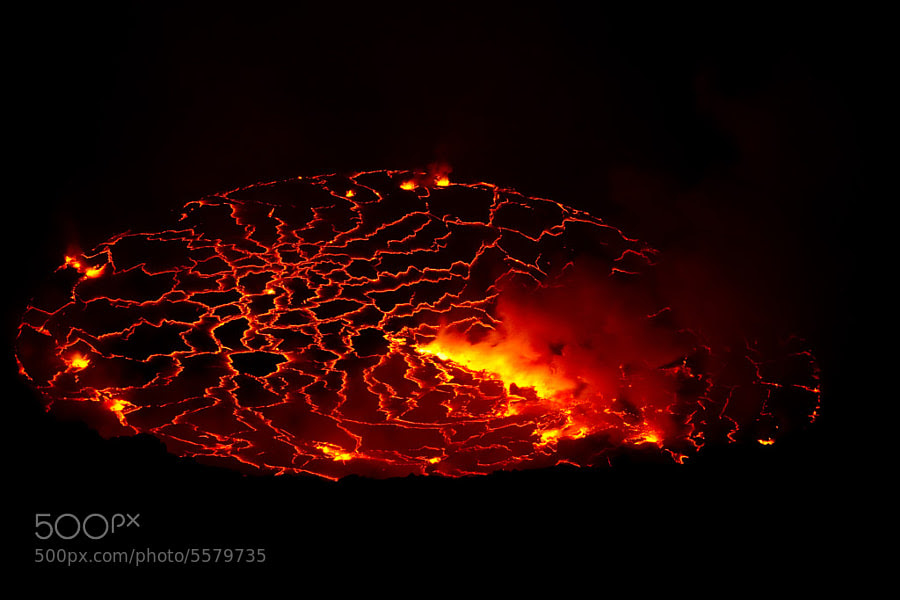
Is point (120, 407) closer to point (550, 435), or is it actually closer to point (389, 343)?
point (389, 343)

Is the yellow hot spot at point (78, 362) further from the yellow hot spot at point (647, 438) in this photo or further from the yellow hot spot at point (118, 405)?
the yellow hot spot at point (647, 438)

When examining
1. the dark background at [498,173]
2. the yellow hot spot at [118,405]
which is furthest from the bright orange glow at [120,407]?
the dark background at [498,173]

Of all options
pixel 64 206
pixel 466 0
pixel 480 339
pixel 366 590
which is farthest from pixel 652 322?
pixel 64 206

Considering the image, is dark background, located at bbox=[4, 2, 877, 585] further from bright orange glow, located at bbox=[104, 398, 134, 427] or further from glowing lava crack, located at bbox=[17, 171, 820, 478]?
bright orange glow, located at bbox=[104, 398, 134, 427]

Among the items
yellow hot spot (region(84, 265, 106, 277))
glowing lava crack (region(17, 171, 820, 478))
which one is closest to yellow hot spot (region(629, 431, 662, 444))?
glowing lava crack (region(17, 171, 820, 478))

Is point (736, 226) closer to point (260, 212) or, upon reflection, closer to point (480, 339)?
point (480, 339)
